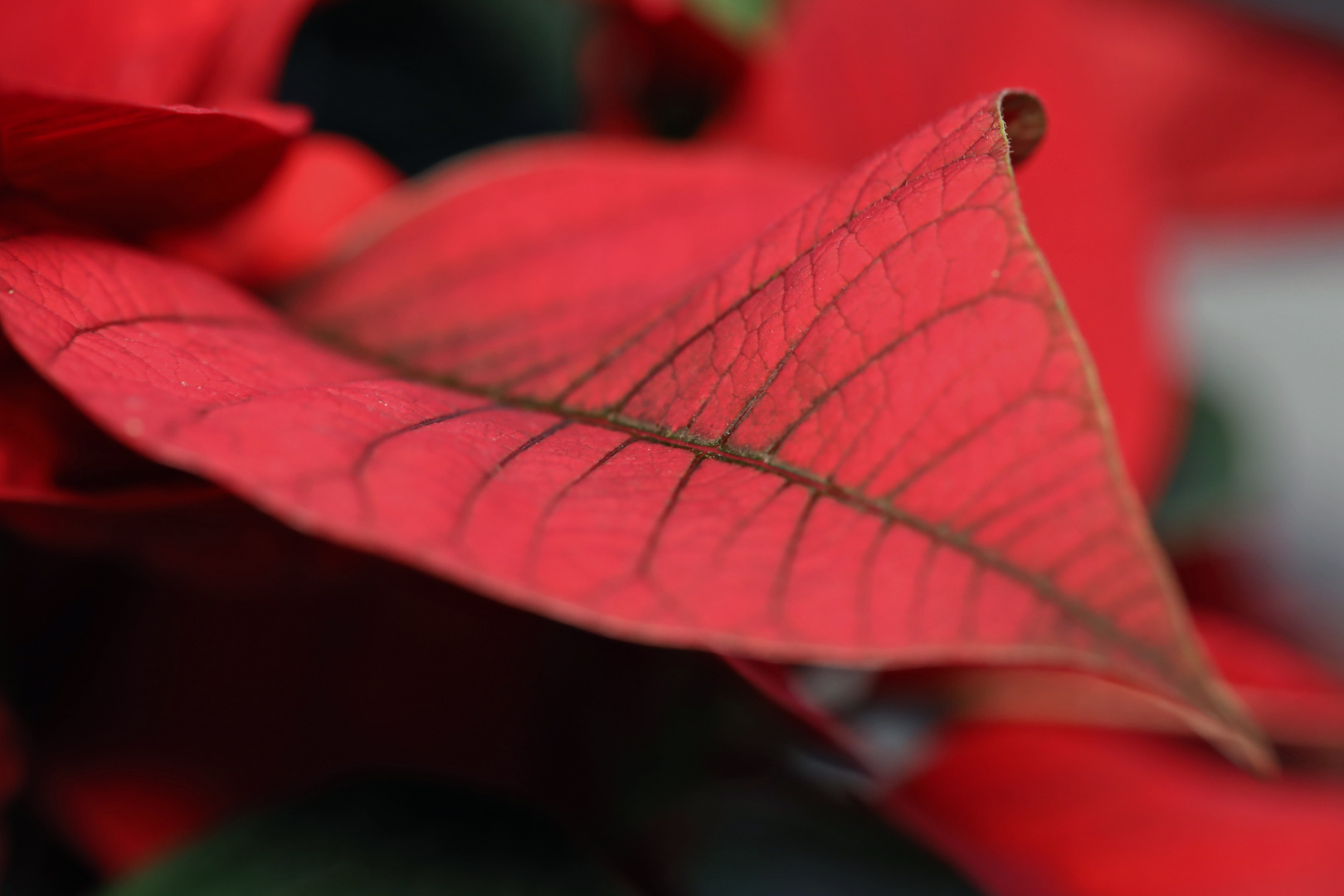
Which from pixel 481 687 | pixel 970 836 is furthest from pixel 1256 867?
pixel 481 687

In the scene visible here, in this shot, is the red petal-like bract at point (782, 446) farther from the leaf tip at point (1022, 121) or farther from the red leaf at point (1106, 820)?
the red leaf at point (1106, 820)

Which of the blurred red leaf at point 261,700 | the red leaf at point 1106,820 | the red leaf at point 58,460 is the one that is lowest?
the blurred red leaf at point 261,700

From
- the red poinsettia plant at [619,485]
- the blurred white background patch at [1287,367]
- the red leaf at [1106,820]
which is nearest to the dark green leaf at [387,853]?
the red poinsettia plant at [619,485]

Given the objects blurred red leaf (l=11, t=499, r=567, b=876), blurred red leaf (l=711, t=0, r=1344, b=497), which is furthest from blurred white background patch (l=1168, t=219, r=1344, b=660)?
blurred red leaf (l=11, t=499, r=567, b=876)

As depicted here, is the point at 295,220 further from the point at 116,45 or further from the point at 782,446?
the point at 782,446

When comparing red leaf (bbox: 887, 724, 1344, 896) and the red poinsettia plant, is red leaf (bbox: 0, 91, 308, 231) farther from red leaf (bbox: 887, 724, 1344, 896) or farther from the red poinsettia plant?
red leaf (bbox: 887, 724, 1344, 896)

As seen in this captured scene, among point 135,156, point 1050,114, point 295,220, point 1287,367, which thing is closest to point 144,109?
point 135,156
